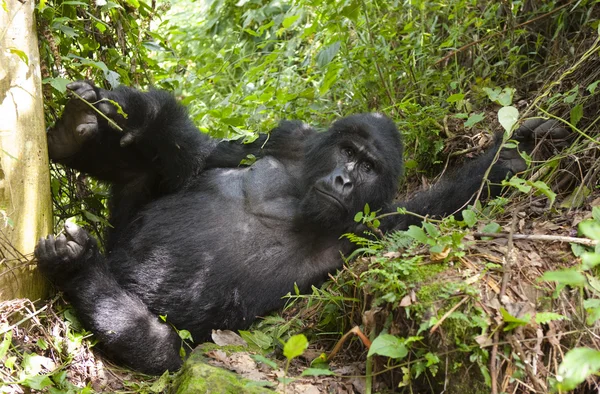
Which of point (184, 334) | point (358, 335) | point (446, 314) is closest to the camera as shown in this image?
point (446, 314)

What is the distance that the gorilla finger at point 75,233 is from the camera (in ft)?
10.5

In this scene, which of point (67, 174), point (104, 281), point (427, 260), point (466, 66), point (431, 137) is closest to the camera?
point (427, 260)

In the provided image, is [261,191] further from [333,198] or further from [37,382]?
[37,382]

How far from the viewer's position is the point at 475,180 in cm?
381

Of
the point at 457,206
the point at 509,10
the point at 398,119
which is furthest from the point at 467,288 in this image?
the point at 509,10

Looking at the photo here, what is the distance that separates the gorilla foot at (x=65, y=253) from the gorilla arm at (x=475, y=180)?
5.95 feet

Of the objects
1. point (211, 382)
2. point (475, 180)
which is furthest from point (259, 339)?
point (475, 180)

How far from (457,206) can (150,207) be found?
2.01 meters

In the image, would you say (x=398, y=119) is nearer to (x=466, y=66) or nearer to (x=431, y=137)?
(x=431, y=137)

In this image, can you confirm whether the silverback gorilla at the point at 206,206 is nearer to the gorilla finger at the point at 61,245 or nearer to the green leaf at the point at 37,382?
the gorilla finger at the point at 61,245

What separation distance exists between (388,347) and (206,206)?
1.96m

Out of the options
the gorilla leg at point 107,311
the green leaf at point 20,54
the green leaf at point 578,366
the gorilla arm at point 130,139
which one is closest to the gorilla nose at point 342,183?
the gorilla arm at point 130,139

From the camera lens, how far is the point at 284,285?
3785 millimetres

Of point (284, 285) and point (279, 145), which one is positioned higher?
point (279, 145)
